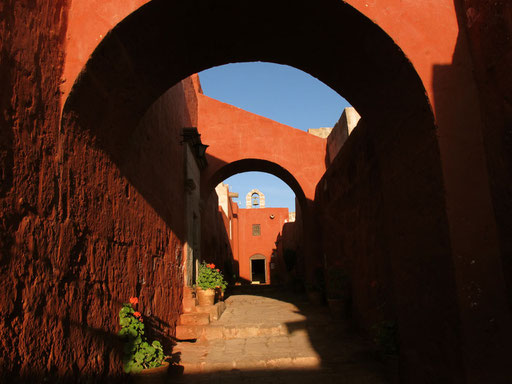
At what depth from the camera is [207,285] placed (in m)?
7.88

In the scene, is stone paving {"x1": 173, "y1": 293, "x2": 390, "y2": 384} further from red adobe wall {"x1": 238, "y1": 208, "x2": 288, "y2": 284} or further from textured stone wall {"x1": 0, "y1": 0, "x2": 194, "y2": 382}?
red adobe wall {"x1": 238, "y1": 208, "x2": 288, "y2": 284}

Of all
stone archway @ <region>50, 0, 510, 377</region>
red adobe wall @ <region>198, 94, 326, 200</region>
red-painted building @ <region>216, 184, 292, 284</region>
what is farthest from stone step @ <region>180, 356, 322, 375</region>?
red-painted building @ <region>216, 184, 292, 284</region>

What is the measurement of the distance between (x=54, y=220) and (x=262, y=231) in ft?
76.0

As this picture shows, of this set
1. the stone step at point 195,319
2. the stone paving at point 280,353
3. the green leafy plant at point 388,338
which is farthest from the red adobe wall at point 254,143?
the green leafy plant at point 388,338

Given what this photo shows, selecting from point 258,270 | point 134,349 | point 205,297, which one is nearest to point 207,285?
point 205,297

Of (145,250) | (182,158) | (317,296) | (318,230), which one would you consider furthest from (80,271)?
(318,230)

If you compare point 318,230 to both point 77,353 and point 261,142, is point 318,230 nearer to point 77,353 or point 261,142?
point 261,142

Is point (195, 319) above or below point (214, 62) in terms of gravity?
below

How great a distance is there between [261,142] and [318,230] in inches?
117

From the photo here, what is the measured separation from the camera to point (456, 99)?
324 centimetres

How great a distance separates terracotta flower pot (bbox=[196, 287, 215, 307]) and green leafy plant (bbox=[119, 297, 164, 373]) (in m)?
3.67

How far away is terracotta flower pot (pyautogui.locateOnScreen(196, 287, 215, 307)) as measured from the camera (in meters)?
7.53

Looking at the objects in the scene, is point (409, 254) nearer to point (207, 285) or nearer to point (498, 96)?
point (498, 96)

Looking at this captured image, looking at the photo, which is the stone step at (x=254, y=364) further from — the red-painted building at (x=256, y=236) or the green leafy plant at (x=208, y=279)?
the red-painted building at (x=256, y=236)
